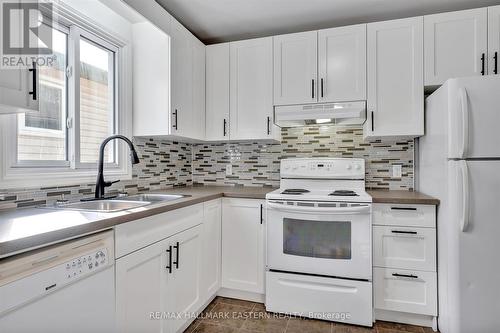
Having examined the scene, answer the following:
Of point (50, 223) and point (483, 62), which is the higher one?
point (483, 62)

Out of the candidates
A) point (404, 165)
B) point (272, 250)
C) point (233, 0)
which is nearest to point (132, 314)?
point (272, 250)

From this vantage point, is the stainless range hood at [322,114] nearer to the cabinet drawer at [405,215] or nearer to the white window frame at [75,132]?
the cabinet drawer at [405,215]

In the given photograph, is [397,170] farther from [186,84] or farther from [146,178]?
[146,178]

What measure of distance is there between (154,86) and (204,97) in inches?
24.1

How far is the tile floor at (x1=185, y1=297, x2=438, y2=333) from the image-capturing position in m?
A: 2.03

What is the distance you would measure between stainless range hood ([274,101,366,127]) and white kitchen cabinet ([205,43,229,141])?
0.52m

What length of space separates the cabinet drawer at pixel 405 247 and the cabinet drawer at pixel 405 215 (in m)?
0.04

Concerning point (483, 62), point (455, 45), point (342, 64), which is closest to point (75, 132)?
point (342, 64)

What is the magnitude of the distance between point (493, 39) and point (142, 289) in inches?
114

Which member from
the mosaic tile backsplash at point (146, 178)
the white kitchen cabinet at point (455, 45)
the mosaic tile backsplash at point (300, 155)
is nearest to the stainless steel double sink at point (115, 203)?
the mosaic tile backsplash at point (146, 178)

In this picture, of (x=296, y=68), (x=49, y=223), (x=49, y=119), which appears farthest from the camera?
(x=296, y=68)

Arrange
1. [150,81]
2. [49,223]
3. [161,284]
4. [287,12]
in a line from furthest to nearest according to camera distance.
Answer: [287,12] → [150,81] → [161,284] → [49,223]

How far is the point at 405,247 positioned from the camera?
81.8 inches

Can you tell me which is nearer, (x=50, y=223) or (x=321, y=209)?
(x=50, y=223)
